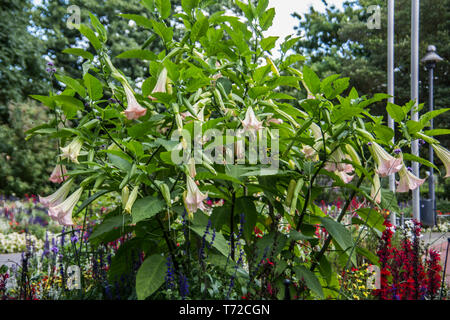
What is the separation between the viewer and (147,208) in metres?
1.46

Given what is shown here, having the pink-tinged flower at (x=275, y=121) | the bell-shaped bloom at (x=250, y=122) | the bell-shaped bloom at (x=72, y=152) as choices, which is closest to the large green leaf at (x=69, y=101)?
the bell-shaped bloom at (x=72, y=152)

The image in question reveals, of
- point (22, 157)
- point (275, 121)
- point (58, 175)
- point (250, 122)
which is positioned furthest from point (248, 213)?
point (22, 157)

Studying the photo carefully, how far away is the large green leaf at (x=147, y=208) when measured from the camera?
4.59 feet

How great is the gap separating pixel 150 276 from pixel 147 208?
0.30 m

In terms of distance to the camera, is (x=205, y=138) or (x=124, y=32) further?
(x=124, y=32)

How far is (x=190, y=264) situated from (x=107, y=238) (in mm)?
407

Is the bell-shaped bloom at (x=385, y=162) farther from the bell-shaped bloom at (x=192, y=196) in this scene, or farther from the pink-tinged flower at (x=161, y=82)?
the pink-tinged flower at (x=161, y=82)

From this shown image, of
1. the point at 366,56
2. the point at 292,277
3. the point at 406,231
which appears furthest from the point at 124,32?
the point at 292,277

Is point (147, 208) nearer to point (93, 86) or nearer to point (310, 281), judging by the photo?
point (93, 86)

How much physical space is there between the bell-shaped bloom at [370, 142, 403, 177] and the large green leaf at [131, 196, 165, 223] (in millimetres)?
887

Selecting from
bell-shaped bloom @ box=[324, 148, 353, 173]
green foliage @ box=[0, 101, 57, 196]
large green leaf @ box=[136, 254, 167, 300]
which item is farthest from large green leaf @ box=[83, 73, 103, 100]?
green foliage @ box=[0, 101, 57, 196]
